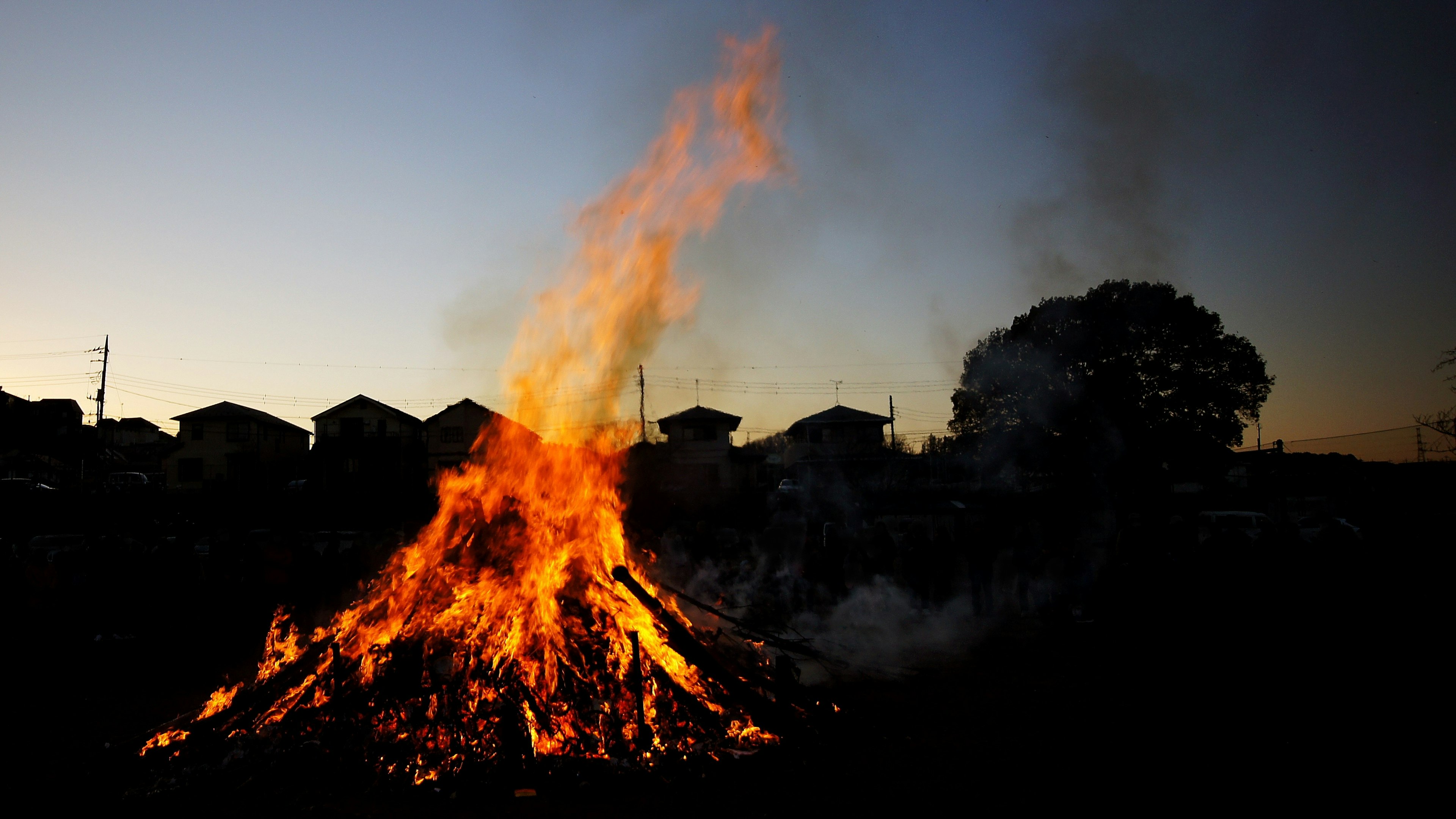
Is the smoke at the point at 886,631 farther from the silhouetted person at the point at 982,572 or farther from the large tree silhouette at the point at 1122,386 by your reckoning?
the large tree silhouette at the point at 1122,386

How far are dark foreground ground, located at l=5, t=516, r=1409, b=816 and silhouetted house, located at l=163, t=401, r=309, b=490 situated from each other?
43.1m

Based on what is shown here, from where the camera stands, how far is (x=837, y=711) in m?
6.99

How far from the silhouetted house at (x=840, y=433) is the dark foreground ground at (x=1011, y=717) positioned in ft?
118

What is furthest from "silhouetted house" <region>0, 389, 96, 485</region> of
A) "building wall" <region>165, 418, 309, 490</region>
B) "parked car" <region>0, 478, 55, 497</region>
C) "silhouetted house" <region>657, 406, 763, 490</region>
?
"silhouetted house" <region>657, 406, 763, 490</region>

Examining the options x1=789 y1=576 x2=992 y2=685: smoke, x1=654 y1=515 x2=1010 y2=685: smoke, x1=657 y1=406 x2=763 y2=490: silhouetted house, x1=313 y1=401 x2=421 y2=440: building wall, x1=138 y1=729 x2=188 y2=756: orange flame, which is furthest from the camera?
x1=313 y1=401 x2=421 y2=440: building wall

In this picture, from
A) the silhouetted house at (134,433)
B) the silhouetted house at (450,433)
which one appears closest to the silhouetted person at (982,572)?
the silhouetted house at (450,433)

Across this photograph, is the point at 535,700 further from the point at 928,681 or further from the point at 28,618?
the point at 28,618

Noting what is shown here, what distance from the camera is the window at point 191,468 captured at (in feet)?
162

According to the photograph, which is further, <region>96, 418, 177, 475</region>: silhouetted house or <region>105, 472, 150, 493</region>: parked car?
<region>96, 418, 177, 475</region>: silhouetted house

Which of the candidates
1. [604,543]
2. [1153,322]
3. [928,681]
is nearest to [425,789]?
[604,543]

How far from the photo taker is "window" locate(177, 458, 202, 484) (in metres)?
49.4

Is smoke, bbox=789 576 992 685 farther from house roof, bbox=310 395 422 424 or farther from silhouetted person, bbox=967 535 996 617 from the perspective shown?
house roof, bbox=310 395 422 424

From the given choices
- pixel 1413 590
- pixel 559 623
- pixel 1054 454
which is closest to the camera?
pixel 559 623

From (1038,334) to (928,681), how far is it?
2160 centimetres
